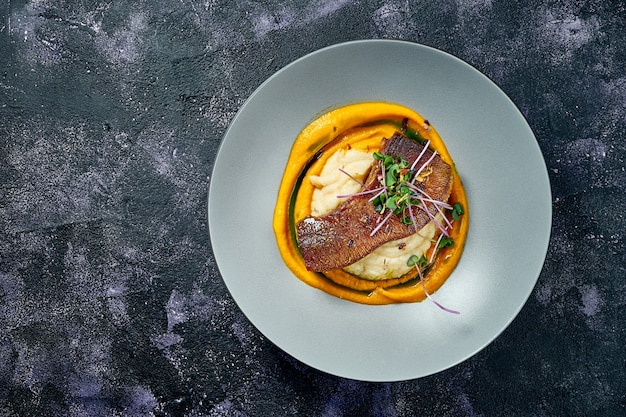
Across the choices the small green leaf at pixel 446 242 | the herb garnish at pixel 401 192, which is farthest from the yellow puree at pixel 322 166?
the herb garnish at pixel 401 192

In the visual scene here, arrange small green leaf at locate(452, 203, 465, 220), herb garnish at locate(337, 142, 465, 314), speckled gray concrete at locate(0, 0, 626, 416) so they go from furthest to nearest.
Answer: speckled gray concrete at locate(0, 0, 626, 416) < small green leaf at locate(452, 203, 465, 220) < herb garnish at locate(337, 142, 465, 314)

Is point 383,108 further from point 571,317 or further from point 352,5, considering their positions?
point 571,317

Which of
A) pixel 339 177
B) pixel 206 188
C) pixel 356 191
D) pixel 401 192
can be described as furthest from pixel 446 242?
pixel 206 188

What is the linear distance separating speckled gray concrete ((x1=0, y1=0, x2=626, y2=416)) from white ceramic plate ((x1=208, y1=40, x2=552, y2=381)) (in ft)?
1.34

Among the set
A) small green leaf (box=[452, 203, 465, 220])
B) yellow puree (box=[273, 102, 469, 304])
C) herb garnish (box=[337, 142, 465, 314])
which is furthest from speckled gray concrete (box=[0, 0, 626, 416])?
herb garnish (box=[337, 142, 465, 314])

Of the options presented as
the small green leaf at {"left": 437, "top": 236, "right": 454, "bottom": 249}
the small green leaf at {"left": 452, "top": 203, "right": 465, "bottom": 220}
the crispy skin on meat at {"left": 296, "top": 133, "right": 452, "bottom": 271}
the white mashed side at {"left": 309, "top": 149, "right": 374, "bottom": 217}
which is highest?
the white mashed side at {"left": 309, "top": 149, "right": 374, "bottom": 217}

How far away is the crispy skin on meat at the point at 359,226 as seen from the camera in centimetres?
282

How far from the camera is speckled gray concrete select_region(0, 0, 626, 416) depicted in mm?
3207

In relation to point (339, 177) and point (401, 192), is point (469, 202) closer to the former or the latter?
point (401, 192)

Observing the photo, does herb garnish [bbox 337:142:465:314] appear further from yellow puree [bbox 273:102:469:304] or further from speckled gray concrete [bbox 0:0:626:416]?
speckled gray concrete [bbox 0:0:626:416]

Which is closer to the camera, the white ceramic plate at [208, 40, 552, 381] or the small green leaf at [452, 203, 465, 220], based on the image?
the white ceramic plate at [208, 40, 552, 381]

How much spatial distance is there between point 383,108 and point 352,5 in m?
0.69

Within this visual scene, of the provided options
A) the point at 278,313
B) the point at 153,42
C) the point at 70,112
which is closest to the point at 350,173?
the point at 278,313

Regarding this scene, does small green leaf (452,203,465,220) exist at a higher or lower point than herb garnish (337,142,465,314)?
lower
